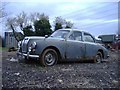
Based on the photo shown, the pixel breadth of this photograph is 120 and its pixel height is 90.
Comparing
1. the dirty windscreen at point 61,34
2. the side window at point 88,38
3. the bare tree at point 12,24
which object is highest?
the bare tree at point 12,24

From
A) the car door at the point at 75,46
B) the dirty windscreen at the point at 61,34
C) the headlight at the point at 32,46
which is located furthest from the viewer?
the dirty windscreen at the point at 61,34

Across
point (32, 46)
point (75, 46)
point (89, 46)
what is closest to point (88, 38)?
point (89, 46)

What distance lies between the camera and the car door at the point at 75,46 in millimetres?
10125

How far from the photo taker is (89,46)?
10992mm

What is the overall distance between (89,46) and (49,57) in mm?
2487

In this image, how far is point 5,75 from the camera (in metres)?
7.11

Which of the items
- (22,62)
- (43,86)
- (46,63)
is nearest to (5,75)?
(43,86)

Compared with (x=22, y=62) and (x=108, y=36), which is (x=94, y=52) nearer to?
(x=22, y=62)

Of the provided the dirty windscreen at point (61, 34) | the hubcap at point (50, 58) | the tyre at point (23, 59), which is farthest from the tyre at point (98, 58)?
the tyre at point (23, 59)

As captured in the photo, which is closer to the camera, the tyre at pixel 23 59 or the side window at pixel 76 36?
the tyre at pixel 23 59

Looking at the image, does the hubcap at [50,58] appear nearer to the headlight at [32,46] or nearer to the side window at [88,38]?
the headlight at [32,46]

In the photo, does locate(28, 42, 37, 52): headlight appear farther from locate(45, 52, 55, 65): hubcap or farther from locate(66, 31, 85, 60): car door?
locate(66, 31, 85, 60): car door

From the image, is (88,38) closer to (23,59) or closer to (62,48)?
(62,48)

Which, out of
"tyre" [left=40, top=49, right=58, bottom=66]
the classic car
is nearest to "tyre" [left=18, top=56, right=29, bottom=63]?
the classic car
